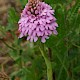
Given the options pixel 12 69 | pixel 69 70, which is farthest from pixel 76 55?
pixel 12 69

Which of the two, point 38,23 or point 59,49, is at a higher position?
point 38,23

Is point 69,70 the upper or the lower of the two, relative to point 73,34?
lower

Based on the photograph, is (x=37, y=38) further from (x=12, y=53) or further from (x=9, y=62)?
(x=9, y=62)

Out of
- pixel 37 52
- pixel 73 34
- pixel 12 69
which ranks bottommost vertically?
pixel 12 69

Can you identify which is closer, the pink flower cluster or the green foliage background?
the pink flower cluster

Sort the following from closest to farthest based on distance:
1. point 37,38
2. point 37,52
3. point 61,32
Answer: point 37,38, point 61,32, point 37,52

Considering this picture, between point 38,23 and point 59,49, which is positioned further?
point 59,49
